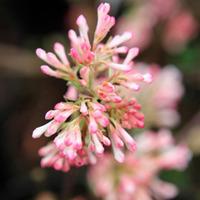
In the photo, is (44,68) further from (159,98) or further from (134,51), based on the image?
(159,98)

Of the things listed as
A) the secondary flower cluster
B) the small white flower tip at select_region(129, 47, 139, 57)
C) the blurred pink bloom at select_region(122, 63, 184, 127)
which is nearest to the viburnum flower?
the blurred pink bloom at select_region(122, 63, 184, 127)

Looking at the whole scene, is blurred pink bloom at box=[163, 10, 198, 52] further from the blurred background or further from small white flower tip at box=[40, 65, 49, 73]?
small white flower tip at box=[40, 65, 49, 73]

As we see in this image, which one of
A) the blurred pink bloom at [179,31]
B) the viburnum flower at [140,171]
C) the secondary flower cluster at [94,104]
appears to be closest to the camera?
the secondary flower cluster at [94,104]

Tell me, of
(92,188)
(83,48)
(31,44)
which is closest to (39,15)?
(31,44)

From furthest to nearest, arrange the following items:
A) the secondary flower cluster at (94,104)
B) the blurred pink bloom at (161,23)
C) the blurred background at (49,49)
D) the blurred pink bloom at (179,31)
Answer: the blurred pink bloom at (179,31) → the blurred pink bloom at (161,23) → the blurred background at (49,49) → the secondary flower cluster at (94,104)

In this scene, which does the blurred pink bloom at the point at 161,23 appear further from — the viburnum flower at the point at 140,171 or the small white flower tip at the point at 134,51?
the small white flower tip at the point at 134,51

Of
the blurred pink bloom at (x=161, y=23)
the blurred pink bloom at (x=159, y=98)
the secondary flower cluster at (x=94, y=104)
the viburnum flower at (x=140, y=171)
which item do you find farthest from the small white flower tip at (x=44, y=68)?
the blurred pink bloom at (x=161, y=23)
